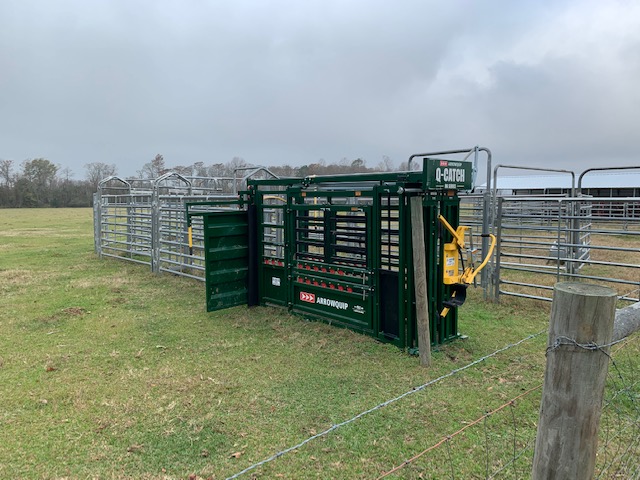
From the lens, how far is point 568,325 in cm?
160

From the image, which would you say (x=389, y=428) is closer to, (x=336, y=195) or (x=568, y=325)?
(x=568, y=325)

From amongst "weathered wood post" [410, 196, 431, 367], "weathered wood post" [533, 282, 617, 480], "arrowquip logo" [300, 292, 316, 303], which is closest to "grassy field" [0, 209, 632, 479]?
"weathered wood post" [410, 196, 431, 367]

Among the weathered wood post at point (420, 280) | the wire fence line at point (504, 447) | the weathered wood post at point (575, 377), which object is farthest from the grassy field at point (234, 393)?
the weathered wood post at point (575, 377)

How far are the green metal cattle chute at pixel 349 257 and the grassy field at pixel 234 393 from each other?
0.28 meters

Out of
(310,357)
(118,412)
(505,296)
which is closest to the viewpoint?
(118,412)

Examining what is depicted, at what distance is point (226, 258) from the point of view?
22.6 ft

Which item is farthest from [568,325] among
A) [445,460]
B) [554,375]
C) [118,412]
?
[118,412]

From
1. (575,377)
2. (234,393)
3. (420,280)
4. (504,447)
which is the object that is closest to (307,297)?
(420,280)

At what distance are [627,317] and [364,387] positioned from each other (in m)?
2.82

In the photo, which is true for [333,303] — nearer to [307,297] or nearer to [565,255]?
[307,297]

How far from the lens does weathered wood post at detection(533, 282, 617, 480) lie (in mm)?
1582

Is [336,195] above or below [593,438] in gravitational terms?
above

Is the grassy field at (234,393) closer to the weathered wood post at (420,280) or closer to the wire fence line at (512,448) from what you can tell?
the wire fence line at (512,448)

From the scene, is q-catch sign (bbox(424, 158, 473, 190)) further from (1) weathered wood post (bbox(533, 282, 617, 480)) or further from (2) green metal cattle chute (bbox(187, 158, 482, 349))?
(1) weathered wood post (bbox(533, 282, 617, 480))
